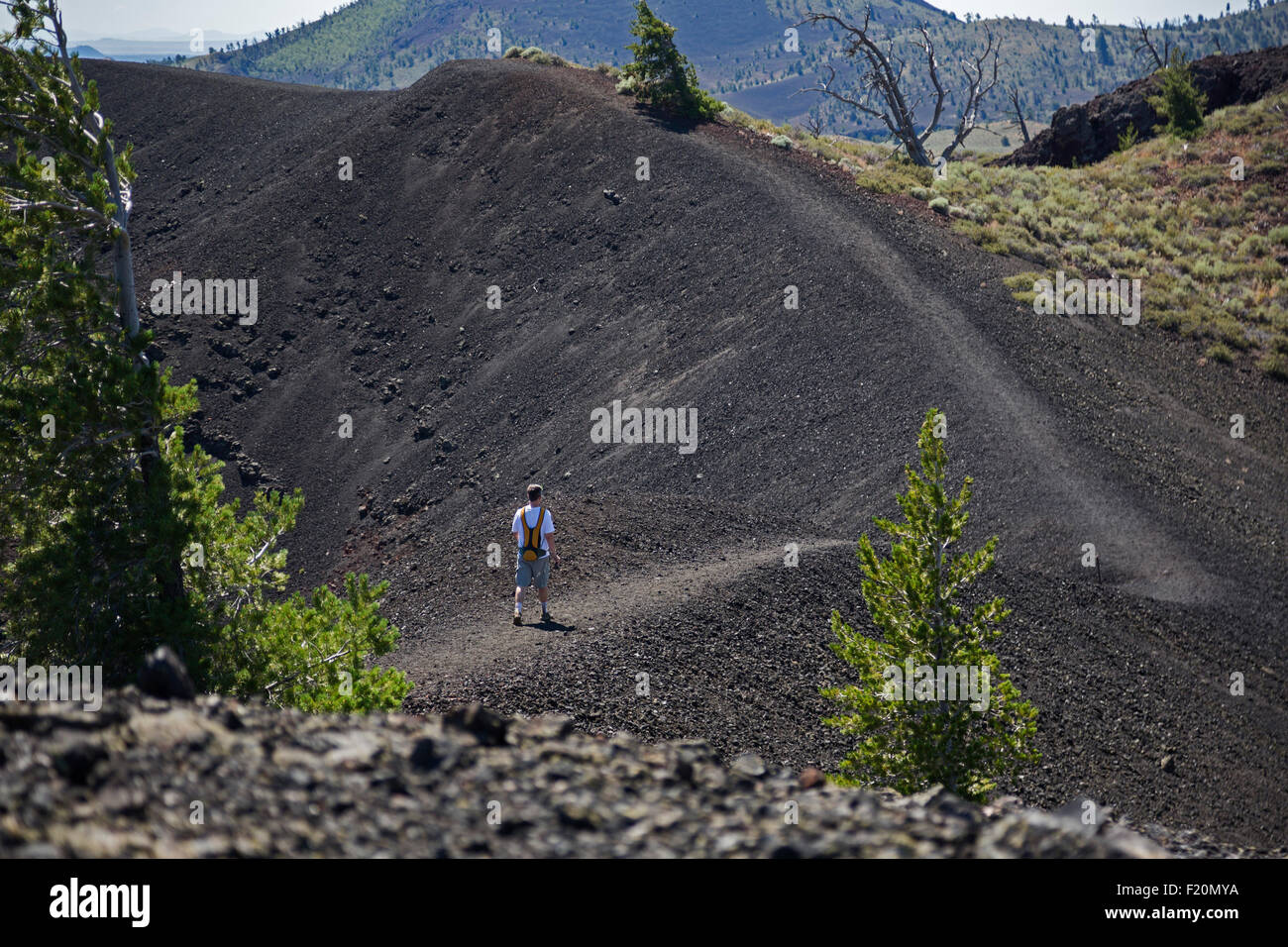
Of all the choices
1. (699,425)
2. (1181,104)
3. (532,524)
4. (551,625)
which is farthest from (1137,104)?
(551,625)

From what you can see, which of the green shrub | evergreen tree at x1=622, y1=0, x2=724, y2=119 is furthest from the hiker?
the green shrub

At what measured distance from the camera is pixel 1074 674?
12273 mm

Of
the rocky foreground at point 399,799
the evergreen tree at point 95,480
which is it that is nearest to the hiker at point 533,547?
the evergreen tree at point 95,480

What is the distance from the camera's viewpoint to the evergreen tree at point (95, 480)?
9000mm

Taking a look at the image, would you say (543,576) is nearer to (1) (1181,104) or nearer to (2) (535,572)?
(2) (535,572)

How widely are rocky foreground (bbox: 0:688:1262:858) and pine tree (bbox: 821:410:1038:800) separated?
262cm

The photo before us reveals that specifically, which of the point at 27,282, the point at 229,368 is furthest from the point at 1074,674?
the point at 229,368

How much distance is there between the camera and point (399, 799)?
4746mm

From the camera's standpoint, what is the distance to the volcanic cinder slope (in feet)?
37.8

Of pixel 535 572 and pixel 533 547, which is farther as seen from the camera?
pixel 535 572

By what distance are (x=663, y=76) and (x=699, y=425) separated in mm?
17569

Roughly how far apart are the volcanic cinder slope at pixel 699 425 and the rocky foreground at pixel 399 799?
15.3 ft

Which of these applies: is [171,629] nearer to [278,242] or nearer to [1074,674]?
[1074,674]

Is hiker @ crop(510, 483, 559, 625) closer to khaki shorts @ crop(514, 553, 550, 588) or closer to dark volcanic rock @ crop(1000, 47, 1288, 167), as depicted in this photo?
khaki shorts @ crop(514, 553, 550, 588)
